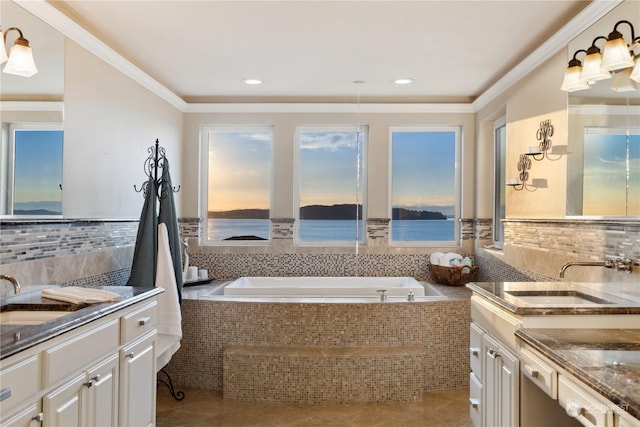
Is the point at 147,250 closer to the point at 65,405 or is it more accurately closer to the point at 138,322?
the point at 138,322

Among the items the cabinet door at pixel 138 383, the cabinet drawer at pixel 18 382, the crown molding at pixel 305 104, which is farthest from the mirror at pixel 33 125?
the cabinet drawer at pixel 18 382

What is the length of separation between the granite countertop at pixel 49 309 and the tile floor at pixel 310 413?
1.07 m

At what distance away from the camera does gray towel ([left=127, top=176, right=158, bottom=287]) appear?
3.14m

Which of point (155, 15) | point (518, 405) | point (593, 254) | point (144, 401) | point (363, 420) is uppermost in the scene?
point (155, 15)

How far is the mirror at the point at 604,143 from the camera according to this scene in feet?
7.16

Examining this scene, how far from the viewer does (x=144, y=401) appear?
2.32m

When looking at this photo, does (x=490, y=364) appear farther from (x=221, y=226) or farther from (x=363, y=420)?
(x=221, y=226)

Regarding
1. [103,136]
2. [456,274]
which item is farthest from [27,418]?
[456,274]

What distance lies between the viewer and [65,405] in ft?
5.36

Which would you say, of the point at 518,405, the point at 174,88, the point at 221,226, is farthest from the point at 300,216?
the point at 518,405

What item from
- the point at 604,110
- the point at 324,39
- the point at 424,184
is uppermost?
the point at 324,39

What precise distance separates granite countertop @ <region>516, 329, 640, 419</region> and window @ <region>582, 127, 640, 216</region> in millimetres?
732

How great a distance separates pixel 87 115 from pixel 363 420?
2.70m

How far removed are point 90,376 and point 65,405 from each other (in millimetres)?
183
